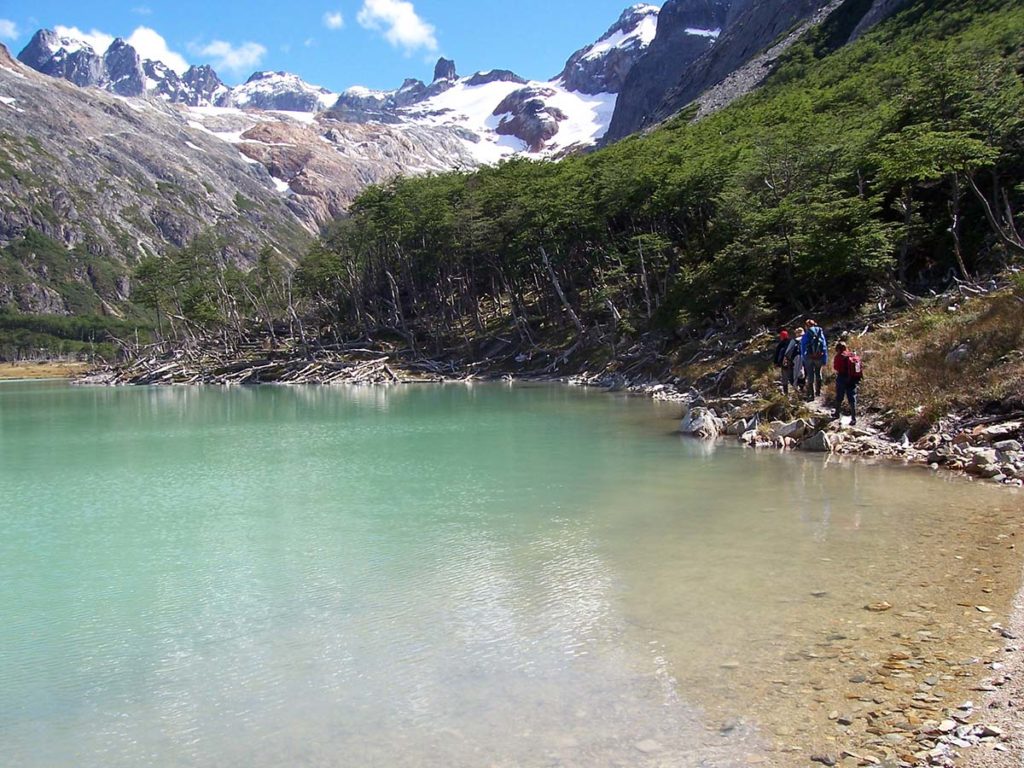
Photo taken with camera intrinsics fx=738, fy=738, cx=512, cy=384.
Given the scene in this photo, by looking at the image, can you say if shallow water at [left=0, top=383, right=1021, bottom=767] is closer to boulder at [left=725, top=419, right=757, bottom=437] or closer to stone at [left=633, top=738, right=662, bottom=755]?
stone at [left=633, top=738, right=662, bottom=755]

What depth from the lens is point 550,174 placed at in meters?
59.8

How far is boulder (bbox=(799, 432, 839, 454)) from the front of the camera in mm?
17828

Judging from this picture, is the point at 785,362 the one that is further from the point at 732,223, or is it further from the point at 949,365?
the point at 732,223

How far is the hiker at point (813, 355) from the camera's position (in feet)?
64.4

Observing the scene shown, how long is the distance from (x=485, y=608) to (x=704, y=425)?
1409cm

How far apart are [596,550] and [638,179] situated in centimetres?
3980

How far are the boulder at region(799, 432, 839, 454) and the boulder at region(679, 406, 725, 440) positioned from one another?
3.14 meters

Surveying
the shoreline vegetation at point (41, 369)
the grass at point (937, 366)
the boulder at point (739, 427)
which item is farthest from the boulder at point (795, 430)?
the shoreline vegetation at point (41, 369)

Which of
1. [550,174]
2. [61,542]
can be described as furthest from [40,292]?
[61,542]

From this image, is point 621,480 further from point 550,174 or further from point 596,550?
point 550,174

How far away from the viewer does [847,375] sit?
17891mm

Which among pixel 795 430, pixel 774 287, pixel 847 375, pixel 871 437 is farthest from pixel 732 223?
pixel 871 437

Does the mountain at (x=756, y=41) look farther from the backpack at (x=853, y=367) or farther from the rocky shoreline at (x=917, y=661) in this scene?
the backpack at (x=853, y=367)

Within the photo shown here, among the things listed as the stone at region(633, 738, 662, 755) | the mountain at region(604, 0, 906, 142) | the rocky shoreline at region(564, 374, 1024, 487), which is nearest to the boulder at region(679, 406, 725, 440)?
the rocky shoreline at region(564, 374, 1024, 487)
